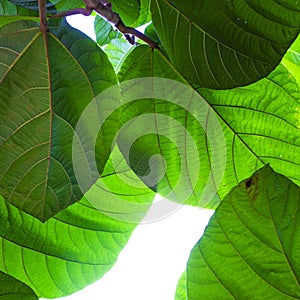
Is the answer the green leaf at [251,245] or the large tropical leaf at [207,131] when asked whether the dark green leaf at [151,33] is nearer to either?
the large tropical leaf at [207,131]

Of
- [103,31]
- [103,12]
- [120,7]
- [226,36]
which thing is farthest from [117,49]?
[226,36]

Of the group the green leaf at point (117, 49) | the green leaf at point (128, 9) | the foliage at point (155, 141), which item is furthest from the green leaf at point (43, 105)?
the green leaf at point (117, 49)

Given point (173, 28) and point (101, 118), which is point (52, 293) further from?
point (173, 28)

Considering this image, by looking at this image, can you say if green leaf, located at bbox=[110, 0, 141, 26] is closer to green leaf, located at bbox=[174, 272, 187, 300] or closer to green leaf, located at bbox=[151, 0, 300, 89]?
green leaf, located at bbox=[151, 0, 300, 89]

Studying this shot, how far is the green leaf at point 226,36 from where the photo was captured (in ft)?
1.86

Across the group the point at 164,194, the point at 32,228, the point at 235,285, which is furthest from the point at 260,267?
the point at 32,228

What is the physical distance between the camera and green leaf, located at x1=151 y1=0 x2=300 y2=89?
1.86 ft

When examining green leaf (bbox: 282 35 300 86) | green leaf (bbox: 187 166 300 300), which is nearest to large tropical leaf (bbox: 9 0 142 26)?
green leaf (bbox: 282 35 300 86)

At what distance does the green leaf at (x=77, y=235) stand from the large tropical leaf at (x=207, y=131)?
0.08 metres

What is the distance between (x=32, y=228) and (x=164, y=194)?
0.64 feet

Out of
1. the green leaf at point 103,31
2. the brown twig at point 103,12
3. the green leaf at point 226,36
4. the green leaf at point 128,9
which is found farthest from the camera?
the green leaf at point 103,31

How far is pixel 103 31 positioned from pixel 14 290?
41 cm

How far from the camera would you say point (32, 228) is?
83 cm

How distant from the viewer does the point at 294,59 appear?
821 millimetres
